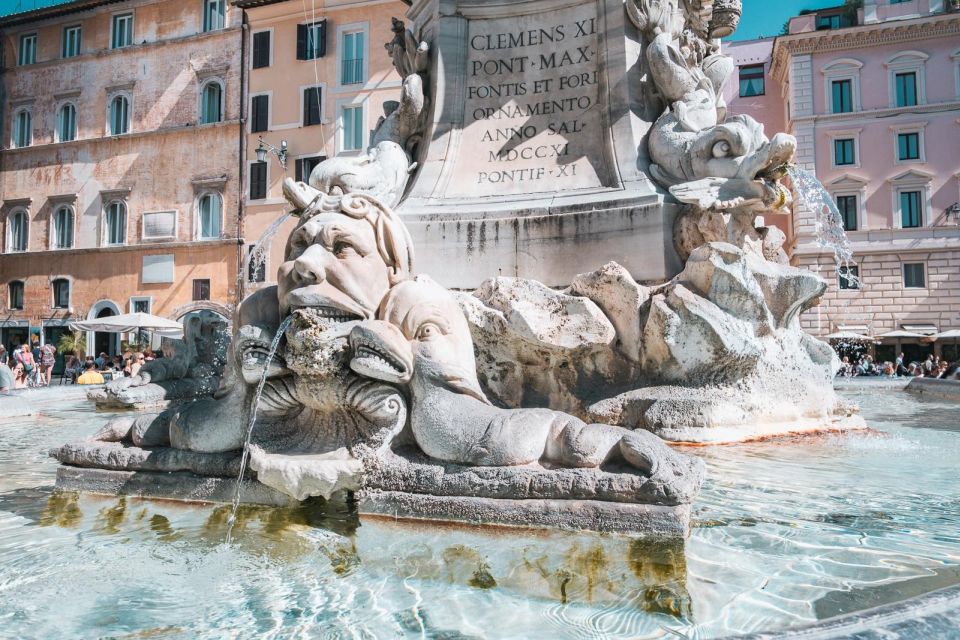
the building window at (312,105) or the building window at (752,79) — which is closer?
the building window at (312,105)

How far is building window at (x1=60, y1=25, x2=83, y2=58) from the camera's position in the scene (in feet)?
110

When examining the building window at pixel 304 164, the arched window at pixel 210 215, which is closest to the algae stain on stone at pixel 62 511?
the building window at pixel 304 164

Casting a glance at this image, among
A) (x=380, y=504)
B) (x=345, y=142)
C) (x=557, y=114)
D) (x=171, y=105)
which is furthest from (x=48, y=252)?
(x=380, y=504)

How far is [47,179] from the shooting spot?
32812mm

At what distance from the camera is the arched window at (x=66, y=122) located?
108ft

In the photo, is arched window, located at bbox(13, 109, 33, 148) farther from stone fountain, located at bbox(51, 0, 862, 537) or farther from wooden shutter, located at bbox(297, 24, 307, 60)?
stone fountain, located at bbox(51, 0, 862, 537)

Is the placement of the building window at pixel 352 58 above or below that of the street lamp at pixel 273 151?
above

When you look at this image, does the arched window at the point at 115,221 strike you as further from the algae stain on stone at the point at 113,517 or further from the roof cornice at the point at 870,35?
the algae stain on stone at the point at 113,517

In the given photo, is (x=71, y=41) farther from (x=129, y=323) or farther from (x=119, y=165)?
(x=129, y=323)

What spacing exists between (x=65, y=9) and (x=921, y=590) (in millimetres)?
39352

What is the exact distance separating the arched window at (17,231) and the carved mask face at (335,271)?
118ft

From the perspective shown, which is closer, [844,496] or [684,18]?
[844,496]

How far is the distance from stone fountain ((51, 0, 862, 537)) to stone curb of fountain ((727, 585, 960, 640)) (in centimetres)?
93

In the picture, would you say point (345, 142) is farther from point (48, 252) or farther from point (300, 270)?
point (300, 270)
